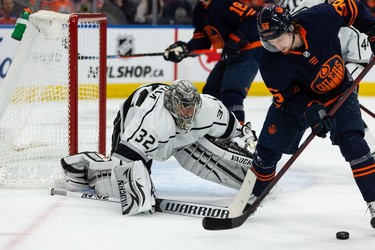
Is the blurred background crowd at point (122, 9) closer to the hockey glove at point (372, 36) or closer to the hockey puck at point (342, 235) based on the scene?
the hockey glove at point (372, 36)

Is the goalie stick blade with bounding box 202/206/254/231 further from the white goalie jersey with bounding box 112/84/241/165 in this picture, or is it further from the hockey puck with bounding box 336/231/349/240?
the white goalie jersey with bounding box 112/84/241/165

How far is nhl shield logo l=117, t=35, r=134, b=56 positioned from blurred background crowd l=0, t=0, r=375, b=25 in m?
0.26

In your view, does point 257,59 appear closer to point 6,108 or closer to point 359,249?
point 6,108

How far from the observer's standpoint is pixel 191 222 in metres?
3.75

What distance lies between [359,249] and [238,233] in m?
0.50

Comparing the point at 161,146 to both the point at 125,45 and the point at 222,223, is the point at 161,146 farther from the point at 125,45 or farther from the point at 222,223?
the point at 125,45

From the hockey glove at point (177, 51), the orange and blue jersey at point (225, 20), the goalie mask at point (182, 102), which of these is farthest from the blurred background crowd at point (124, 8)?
the goalie mask at point (182, 102)

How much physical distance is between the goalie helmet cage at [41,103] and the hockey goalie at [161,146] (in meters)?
0.31

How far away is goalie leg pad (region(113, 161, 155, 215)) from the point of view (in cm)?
383

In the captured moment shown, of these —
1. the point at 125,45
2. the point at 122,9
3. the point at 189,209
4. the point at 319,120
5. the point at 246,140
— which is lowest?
the point at 125,45

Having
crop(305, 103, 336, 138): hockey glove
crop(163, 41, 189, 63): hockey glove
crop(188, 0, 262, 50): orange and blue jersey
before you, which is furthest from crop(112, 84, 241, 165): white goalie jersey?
crop(163, 41, 189, 63): hockey glove

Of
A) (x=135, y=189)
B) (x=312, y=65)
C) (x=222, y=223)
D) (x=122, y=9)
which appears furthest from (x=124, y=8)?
(x=222, y=223)

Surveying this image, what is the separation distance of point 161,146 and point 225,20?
1.62 meters

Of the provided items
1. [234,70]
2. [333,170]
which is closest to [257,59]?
[234,70]
